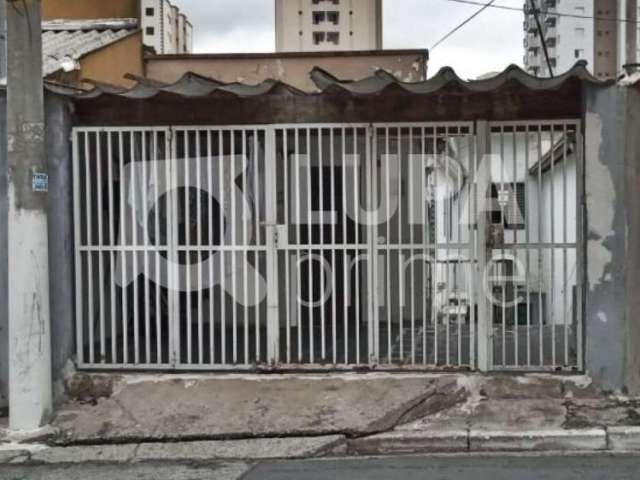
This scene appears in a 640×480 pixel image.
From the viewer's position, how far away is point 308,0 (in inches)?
2415

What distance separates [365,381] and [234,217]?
1.95m

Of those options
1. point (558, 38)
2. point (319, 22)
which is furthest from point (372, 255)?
point (558, 38)

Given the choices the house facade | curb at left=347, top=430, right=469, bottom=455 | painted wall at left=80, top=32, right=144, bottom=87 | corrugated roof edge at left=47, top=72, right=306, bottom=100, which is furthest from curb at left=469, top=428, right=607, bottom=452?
painted wall at left=80, top=32, right=144, bottom=87

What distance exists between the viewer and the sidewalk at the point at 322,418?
5.49 metres

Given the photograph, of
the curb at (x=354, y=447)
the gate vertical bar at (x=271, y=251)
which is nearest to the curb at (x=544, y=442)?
the curb at (x=354, y=447)

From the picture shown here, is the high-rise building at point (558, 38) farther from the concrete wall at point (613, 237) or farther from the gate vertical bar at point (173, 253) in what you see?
the gate vertical bar at point (173, 253)

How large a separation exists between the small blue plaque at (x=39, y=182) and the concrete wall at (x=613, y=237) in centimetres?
441

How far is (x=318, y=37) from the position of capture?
55.9 m

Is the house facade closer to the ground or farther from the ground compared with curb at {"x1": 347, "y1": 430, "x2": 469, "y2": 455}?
farther from the ground

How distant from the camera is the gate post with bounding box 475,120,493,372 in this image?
6.44m

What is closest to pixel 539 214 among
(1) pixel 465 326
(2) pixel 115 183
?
(1) pixel 465 326

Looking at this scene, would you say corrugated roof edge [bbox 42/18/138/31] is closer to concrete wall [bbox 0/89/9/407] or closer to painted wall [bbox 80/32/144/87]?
painted wall [bbox 80/32/144/87]

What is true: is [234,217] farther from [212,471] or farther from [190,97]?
[212,471]

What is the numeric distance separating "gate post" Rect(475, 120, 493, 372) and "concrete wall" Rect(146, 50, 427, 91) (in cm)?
517
